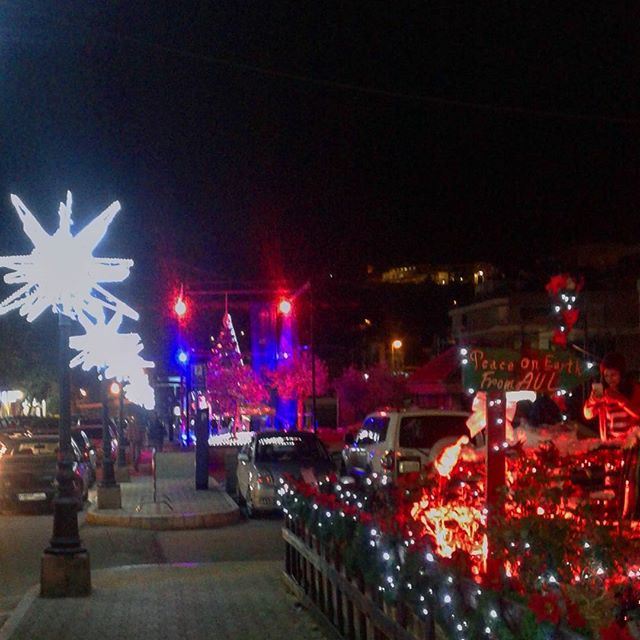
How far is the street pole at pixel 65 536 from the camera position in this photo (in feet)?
39.3

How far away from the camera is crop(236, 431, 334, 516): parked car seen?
21547 millimetres

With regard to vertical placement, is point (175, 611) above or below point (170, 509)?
below

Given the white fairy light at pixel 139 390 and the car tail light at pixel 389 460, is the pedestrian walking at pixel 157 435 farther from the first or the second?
the car tail light at pixel 389 460

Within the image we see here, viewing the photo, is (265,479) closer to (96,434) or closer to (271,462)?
(271,462)

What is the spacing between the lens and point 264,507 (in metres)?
21.5

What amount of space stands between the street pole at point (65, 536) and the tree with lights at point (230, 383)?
44.5 metres

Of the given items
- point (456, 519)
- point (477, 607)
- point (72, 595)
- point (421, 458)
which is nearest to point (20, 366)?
point (421, 458)

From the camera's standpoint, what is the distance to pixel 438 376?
39.2 meters

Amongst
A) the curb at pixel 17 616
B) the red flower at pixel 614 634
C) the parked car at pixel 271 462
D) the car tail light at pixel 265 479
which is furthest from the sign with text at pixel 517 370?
the car tail light at pixel 265 479

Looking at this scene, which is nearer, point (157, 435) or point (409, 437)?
point (409, 437)

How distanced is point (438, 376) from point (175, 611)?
28494 mm

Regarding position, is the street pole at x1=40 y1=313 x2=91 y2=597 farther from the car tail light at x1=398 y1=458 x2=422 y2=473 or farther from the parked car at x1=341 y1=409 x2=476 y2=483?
the car tail light at x1=398 y1=458 x2=422 y2=473

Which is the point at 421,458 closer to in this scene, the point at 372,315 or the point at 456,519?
the point at 456,519

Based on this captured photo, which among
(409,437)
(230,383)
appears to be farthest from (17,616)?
(230,383)
